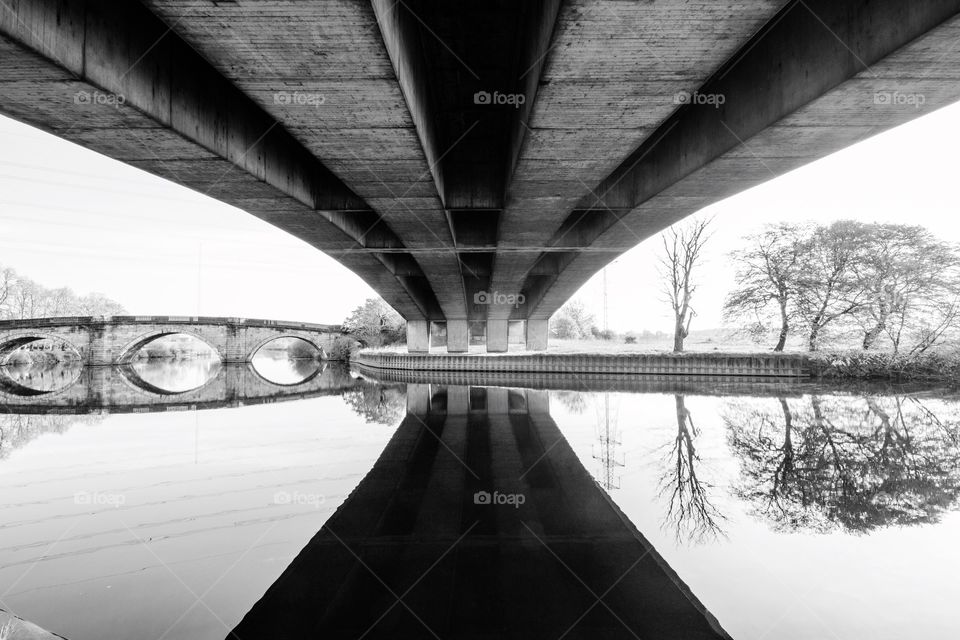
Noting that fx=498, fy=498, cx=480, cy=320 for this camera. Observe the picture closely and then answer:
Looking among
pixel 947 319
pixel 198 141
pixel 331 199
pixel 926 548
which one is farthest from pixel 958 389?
pixel 198 141

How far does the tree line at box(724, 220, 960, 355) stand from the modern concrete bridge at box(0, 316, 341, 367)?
47.3 m

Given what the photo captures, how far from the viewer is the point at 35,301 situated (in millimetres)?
64750

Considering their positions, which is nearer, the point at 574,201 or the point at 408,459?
the point at 408,459

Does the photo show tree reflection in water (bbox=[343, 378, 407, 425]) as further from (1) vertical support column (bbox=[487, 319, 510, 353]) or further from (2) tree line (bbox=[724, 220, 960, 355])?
(2) tree line (bbox=[724, 220, 960, 355])

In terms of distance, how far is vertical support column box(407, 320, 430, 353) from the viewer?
35.6 metres

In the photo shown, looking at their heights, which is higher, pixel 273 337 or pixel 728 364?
pixel 273 337

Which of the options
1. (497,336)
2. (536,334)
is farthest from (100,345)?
(536,334)

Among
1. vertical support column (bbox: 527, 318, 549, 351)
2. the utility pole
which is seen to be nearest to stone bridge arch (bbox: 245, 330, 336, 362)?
vertical support column (bbox: 527, 318, 549, 351)

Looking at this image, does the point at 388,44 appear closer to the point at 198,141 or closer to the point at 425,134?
the point at 425,134

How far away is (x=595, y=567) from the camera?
401 cm

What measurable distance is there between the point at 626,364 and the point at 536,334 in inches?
383

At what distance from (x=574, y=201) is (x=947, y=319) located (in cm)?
2488

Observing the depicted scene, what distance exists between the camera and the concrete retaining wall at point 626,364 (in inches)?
978

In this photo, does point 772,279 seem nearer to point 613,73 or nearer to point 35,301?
point 613,73
